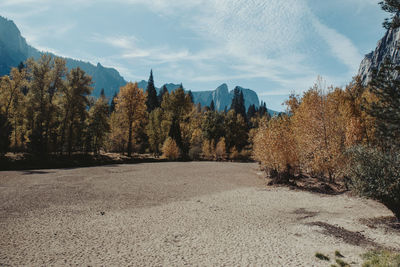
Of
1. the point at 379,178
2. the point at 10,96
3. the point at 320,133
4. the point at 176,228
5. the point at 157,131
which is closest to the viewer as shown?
the point at 176,228

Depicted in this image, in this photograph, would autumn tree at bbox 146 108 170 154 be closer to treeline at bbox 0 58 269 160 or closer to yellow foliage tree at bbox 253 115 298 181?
treeline at bbox 0 58 269 160

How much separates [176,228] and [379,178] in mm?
9896

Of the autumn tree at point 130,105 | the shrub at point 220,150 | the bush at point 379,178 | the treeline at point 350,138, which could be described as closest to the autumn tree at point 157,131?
the autumn tree at point 130,105

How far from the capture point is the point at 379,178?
425 inches

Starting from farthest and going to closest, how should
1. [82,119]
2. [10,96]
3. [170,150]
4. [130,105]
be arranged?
[170,150] < [130,105] < [82,119] < [10,96]

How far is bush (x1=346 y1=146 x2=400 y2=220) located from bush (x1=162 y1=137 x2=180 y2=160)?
3627 cm

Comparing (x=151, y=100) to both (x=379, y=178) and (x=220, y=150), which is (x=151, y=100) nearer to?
(x=220, y=150)

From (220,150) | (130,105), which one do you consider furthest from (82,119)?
(220,150)

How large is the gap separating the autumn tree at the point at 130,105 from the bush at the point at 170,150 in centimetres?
672

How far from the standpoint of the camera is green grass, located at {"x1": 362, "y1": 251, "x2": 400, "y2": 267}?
6.37 metres

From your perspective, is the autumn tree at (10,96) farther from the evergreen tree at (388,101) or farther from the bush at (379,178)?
the evergreen tree at (388,101)

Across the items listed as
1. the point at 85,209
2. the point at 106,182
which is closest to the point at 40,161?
the point at 106,182

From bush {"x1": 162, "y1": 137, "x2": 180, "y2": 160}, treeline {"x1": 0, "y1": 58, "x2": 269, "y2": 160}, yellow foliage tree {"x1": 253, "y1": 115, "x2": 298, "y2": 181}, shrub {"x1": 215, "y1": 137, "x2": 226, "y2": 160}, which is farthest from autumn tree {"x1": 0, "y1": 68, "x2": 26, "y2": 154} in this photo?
shrub {"x1": 215, "y1": 137, "x2": 226, "y2": 160}

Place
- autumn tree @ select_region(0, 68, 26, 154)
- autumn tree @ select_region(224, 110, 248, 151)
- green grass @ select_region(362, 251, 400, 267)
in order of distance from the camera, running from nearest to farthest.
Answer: green grass @ select_region(362, 251, 400, 267) < autumn tree @ select_region(0, 68, 26, 154) < autumn tree @ select_region(224, 110, 248, 151)
